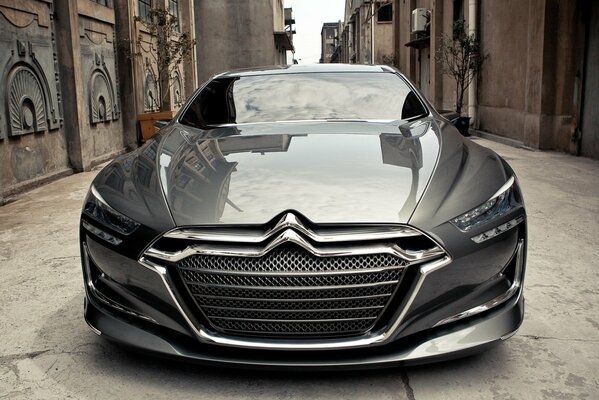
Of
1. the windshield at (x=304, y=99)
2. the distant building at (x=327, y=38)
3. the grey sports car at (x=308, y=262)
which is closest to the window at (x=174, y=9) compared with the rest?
the windshield at (x=304, y=99)

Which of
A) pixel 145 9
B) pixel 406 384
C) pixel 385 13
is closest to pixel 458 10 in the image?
pixel 145 9

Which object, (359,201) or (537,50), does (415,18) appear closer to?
(537,50)

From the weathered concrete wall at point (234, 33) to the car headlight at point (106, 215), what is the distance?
88.3 ft

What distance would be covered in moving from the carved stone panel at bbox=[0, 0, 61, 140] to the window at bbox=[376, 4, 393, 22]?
35266 millimetres

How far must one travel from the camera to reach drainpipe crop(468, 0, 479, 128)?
1516cm

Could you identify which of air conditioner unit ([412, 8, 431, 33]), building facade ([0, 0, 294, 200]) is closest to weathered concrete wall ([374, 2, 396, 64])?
air conditioner unit ([412, 8, 431, 33])

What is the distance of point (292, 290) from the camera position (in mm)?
2201

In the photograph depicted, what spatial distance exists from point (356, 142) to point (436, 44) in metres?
17.7

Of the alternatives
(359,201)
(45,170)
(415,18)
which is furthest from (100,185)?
(415,18)

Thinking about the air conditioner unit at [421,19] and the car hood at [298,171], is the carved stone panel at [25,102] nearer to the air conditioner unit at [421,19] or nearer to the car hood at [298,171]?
the car hood at [298,171]

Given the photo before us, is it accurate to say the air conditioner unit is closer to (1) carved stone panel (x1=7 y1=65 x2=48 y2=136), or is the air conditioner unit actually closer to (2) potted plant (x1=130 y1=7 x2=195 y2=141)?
(2) potted plant (x1=130 y1=7 x2=195 y2=141)

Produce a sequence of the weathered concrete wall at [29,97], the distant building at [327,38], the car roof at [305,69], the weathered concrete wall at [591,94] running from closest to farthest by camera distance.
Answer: the car roof at [305,69] < the weathered concrete wall at [29,97] < the weathered concrete wall at [591,94] < the distant building at [327,38]

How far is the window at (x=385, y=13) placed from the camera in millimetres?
41312

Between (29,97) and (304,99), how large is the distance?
5.31 metres
